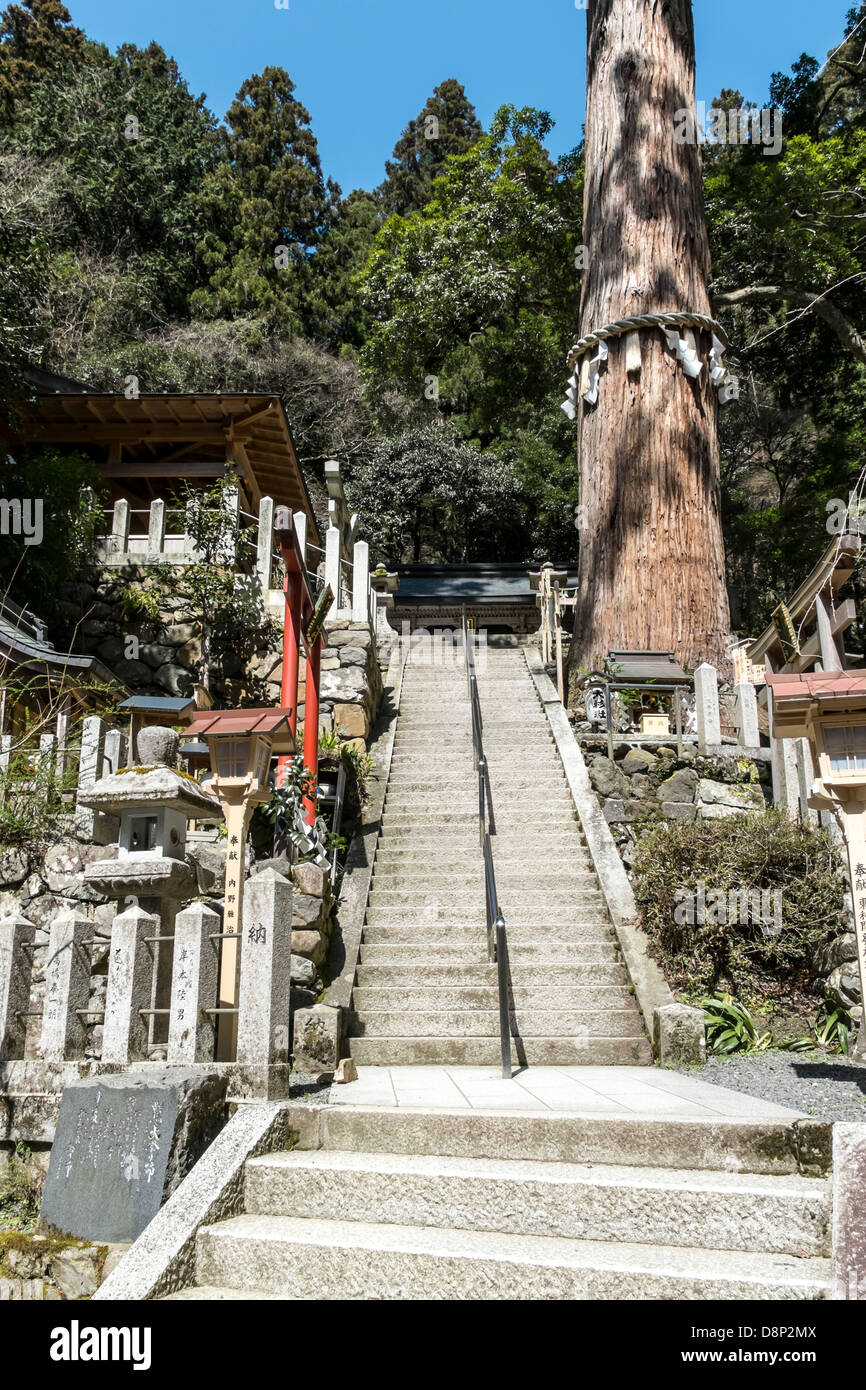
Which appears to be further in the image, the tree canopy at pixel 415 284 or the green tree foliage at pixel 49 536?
the tree canopy at pixel 415 284

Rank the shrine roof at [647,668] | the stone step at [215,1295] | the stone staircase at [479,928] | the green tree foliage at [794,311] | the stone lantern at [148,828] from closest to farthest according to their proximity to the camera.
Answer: the stone step at [215,1295]
the stone lantern at [148,828]
the stone staircase at [479,928]
the shrine roof at [647,668]
the green tree foliage at [794,311]

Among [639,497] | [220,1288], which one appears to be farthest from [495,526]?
[220,1288]

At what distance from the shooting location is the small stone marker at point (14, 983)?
4082 mm

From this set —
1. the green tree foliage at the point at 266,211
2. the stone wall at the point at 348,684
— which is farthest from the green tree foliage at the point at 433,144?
the stone wall at the point at 348,684

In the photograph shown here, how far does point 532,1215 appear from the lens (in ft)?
9.98

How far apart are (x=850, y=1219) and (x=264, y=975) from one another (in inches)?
91.2

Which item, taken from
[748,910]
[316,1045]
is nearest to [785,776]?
[748,910]

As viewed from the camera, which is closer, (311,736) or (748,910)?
(748,910)

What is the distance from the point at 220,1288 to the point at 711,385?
38.3 ft

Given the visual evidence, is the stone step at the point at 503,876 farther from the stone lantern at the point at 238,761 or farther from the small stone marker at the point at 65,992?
the small stone marker at the point at 65,992

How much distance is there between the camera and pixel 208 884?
6086 millimetres

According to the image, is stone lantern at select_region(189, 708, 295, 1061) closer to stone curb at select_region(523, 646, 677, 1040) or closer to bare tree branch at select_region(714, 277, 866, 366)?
stone curb at select_region(523, 646, 677, 1040)

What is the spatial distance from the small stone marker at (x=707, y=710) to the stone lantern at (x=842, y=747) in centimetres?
394

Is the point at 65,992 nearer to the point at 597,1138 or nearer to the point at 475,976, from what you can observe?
the point at 597,1138
